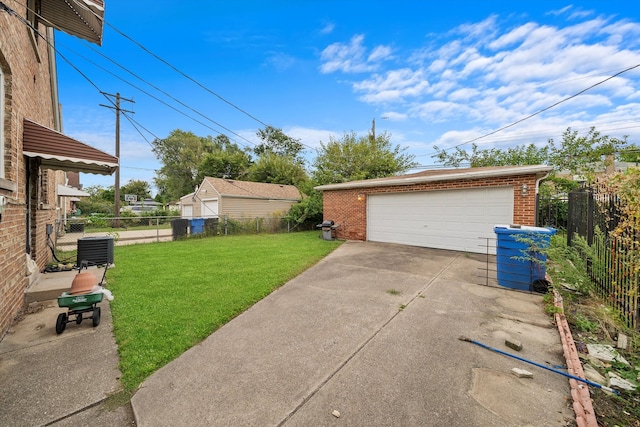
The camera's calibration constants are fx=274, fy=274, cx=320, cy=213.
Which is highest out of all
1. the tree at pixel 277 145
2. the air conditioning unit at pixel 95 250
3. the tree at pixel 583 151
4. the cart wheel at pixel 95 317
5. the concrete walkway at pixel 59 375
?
the tree at pixel 277 145

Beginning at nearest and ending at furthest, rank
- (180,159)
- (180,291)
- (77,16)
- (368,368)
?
(368,368), (180,291), (77,16), (180,159)

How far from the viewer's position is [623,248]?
362cm

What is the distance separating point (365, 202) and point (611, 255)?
787 cm

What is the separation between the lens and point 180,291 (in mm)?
5055

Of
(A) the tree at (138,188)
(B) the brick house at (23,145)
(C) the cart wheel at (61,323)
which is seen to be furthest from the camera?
(A) the tree at (138,188)

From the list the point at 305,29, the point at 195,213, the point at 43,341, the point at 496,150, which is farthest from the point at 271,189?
the point at 43,341

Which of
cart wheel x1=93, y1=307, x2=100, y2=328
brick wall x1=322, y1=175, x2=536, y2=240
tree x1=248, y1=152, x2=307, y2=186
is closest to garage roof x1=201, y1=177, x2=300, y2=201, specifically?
tree x1=248, y1=152, x2=307, y2=186

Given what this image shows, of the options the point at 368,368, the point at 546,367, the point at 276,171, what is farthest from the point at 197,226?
the point at 276,171

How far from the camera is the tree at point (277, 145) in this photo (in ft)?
122

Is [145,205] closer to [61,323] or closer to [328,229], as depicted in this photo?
[328,229]

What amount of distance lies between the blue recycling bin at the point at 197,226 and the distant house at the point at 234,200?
524 centimetres

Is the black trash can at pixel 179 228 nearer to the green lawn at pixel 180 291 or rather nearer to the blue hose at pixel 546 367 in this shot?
the green lawn at pixel 180 291

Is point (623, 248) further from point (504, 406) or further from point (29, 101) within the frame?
point (29, 101)

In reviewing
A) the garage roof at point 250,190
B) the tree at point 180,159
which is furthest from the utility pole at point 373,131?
the tree at point 180,159
